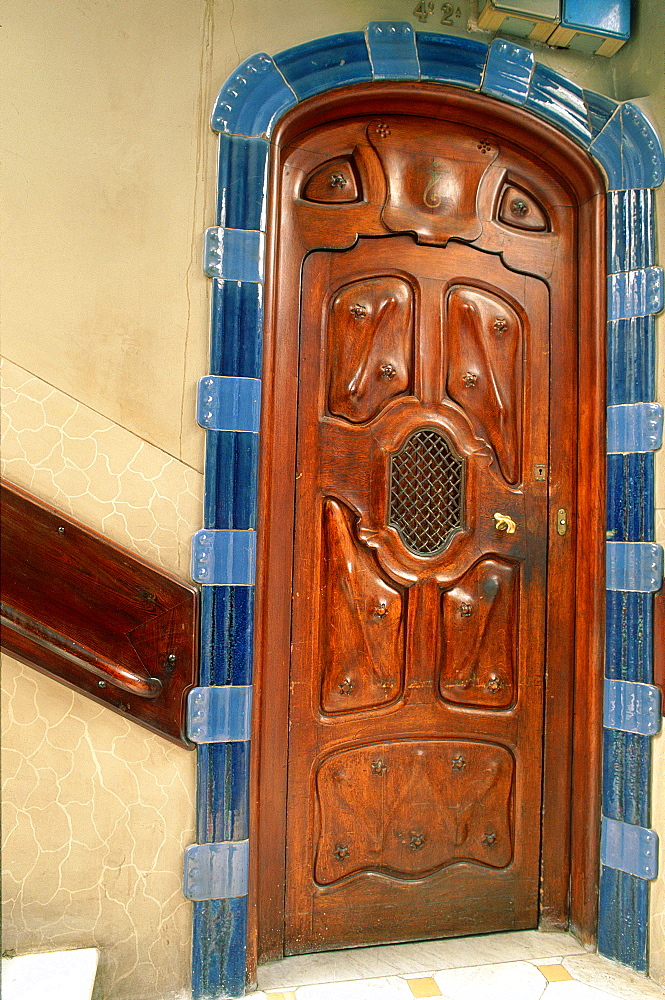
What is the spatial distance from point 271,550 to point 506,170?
137 cm

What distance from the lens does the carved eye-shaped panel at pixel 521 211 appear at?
218 centimetres

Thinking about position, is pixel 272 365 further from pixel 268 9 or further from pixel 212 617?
pixel 268 9

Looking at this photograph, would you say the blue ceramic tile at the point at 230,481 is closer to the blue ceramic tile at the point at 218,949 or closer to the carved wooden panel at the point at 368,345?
the carved wooden panel at the point at 368,345

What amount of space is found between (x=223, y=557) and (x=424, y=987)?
128 cm

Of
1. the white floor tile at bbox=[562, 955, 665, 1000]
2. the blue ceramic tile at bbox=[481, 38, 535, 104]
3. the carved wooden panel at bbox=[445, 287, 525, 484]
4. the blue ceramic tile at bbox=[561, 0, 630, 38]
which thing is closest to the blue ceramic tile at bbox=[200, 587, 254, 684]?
the carved wooden panel at bbox=[445, 287, 525, 484]

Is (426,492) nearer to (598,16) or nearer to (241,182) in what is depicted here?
(241,182)

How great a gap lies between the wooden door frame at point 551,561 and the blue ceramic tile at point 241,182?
0.05 meters

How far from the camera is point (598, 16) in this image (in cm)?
202

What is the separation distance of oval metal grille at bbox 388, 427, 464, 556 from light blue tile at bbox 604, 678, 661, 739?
662 mm

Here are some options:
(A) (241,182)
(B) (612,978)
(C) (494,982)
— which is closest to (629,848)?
(B) (612,978)

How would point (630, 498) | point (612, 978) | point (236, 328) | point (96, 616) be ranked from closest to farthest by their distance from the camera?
point (96, 616), point (236, 328), point (612, 978), point (630, 498)

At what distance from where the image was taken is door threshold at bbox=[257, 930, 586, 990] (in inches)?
75.7

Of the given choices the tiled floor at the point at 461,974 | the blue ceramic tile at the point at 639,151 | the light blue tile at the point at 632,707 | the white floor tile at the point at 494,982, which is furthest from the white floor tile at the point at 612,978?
the blue ceramic tile at the point at 639,151

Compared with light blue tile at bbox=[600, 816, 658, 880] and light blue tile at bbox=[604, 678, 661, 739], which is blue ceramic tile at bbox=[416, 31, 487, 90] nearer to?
light blue tile at bbox=[604, 678, 661, 739]
